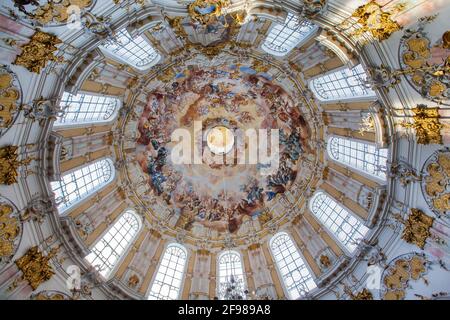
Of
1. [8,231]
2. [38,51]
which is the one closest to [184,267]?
[8,231]

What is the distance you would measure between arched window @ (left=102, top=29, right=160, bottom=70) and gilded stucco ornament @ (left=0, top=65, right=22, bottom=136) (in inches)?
174

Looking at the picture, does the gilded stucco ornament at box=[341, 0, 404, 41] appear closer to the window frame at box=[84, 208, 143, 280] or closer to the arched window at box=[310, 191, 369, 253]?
the arched window at box=[310, 191, 369, 253]

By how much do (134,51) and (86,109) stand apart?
4276 millimetres

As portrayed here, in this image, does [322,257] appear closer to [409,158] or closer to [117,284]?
[409,158]

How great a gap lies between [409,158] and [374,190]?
3.45 meters

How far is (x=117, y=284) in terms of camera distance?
19.2 m

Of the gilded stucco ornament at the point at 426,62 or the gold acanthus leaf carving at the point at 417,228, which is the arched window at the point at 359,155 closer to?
the gold acanthus leaf carving at the point at 417,228

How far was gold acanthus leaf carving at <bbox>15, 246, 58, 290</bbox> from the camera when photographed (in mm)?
14414

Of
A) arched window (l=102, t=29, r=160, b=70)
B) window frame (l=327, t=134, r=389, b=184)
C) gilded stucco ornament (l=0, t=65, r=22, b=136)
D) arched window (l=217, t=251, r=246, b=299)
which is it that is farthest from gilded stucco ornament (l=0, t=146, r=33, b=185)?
window frame (l=327, t=134, r=389, b=184)

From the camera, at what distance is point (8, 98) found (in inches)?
486

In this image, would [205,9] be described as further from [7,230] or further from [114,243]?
[114,243]

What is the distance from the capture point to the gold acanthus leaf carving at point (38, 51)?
11914 millimetres

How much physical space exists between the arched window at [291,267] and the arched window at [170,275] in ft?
21.7

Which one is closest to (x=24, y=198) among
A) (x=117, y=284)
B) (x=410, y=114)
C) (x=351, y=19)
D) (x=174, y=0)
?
(x=117, y=284)
